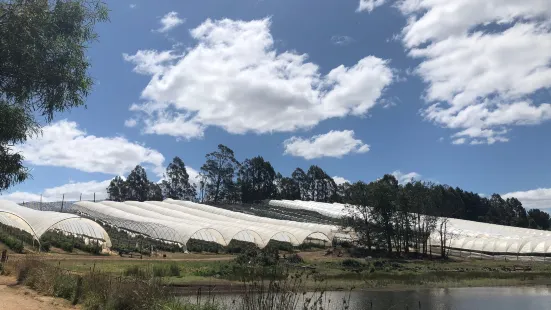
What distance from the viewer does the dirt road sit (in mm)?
11555

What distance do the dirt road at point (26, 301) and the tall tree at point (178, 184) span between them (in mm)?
126637

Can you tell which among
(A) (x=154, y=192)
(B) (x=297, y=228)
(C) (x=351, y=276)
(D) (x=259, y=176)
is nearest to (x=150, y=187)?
(A) (x=154, y=192)

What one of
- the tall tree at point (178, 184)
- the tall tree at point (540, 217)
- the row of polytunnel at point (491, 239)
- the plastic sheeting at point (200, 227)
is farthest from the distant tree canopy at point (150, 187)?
the tall tree at point (540, 217)

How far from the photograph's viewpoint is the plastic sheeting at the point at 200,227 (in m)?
56.4

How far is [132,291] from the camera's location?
9.65 m

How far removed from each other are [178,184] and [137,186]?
41.0ft

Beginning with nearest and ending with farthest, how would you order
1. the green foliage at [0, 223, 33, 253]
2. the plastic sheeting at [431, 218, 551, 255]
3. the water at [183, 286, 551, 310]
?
the water at [183, 286, 551, 310]
the green foliage at [0, 223, 33, 253]
the plastic sheeting at [431, 218, 551, 255]

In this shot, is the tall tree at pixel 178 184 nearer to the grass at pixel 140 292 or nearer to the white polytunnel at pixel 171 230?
the white polytunnel at pixel 171 230

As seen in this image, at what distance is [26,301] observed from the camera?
1241cm

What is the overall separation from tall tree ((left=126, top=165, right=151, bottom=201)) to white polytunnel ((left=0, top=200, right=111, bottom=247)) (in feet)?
295

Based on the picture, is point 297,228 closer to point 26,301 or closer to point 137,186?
point 26,301

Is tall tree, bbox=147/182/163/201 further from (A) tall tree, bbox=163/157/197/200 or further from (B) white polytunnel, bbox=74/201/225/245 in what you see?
(B) white polytunnel, bbox=74/201/225/245

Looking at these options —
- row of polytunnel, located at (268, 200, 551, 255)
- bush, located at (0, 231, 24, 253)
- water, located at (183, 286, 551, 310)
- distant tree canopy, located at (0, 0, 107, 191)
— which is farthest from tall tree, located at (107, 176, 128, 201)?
distant tree canopy, located at (0, 0, 107, 191)

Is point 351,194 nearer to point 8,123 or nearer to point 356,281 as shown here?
point 356,281
